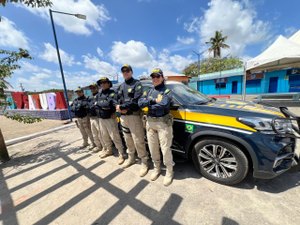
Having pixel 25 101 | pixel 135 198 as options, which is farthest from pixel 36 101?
pixel 135 198

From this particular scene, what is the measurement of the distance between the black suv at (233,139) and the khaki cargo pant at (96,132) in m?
2.05

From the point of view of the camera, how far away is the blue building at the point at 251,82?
16.8 metres

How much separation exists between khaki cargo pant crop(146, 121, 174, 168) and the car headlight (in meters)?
1.06

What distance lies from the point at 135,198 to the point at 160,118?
127 centimetres

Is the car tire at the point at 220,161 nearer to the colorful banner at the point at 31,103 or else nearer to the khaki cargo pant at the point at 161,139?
the khaki cargo pant at the point at 161,139

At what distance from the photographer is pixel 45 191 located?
2.71 m

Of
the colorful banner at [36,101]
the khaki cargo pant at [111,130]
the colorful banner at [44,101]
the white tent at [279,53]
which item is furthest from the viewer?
the colorful banner at [36,101]

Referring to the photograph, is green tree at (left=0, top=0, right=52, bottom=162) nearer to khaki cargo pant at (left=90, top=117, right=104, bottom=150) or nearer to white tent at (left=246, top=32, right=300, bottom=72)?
khaki cargo pant at (left=90, top=117, right=104, bottom=150)

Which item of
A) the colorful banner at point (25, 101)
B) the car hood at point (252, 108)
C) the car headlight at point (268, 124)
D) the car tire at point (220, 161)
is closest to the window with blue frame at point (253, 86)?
the car hood at point (252, 108)

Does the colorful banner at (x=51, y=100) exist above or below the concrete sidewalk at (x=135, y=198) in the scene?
above

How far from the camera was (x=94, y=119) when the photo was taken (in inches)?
153

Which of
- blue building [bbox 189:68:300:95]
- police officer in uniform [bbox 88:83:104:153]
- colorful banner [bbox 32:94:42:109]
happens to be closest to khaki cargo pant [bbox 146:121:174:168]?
police officer in uniform [bbox 88:83:104:153]

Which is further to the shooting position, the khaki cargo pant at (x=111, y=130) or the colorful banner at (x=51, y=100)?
the colorful banner at (x=51, y=100)

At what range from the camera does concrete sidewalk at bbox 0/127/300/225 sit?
1999 millimetres
